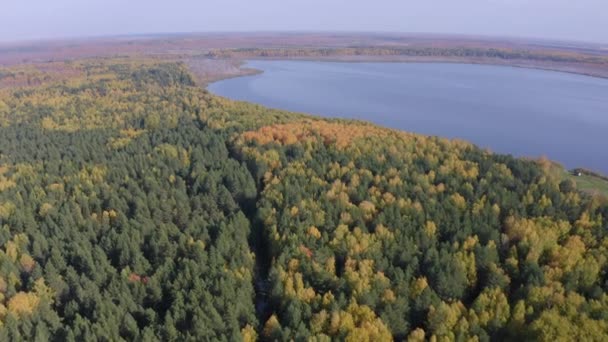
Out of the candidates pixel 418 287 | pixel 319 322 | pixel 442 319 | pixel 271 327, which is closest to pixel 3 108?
pixel 271 327

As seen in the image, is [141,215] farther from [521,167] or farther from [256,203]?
[521,167]

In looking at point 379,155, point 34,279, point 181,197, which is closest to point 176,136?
point 181,197

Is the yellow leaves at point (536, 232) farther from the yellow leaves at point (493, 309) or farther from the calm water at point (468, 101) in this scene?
the calm water at point (468, 101)

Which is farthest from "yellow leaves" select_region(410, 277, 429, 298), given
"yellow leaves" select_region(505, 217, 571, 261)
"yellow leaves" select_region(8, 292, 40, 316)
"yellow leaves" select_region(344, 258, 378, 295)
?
"yellow leaves" select_region(8, 292, 40, 316)

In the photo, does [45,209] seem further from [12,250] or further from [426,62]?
[426,62]

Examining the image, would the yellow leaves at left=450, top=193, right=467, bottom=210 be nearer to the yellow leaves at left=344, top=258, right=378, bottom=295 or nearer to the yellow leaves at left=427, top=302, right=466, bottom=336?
the yellow leaves at left=344, top=258, right=378, bottom=295
